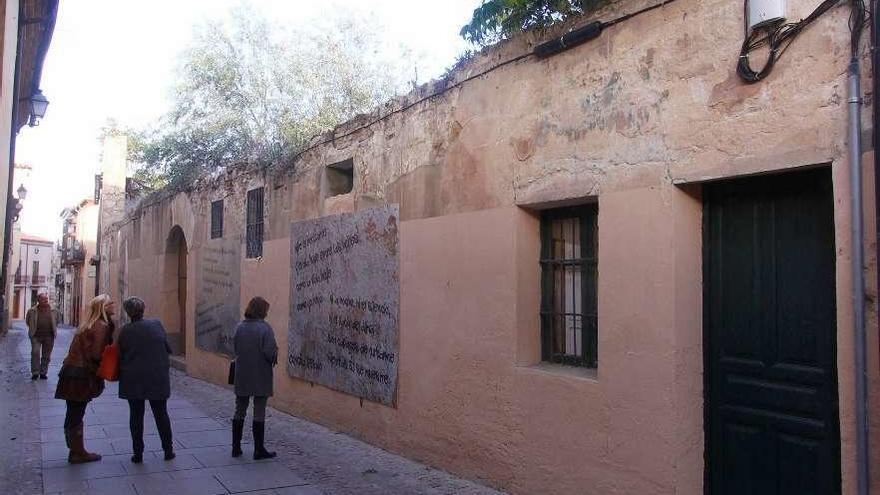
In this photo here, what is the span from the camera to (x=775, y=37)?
4.00 metres

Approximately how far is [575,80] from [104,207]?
82.0ft

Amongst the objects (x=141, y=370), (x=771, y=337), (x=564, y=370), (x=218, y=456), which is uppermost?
(x=771, y=337)

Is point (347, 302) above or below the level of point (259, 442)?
above

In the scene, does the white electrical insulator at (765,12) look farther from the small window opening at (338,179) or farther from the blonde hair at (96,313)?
the blonde hair at (96,313)

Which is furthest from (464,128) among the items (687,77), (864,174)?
(864,174)

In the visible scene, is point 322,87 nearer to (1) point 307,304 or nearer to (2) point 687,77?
(1) point 307,304

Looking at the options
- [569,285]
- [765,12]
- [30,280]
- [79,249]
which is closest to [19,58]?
[569,285]

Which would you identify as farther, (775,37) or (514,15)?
(514,15)

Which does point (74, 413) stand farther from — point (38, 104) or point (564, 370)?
point (38, 104)

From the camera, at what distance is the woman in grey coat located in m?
6.92

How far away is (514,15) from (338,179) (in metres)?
3.85

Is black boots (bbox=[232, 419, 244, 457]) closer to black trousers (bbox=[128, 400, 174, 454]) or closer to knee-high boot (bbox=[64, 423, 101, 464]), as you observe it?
black trousers (bbox=[128, 400, 174, 454])

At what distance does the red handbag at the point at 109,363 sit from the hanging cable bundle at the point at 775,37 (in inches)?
219

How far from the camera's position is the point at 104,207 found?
26.8 metres
